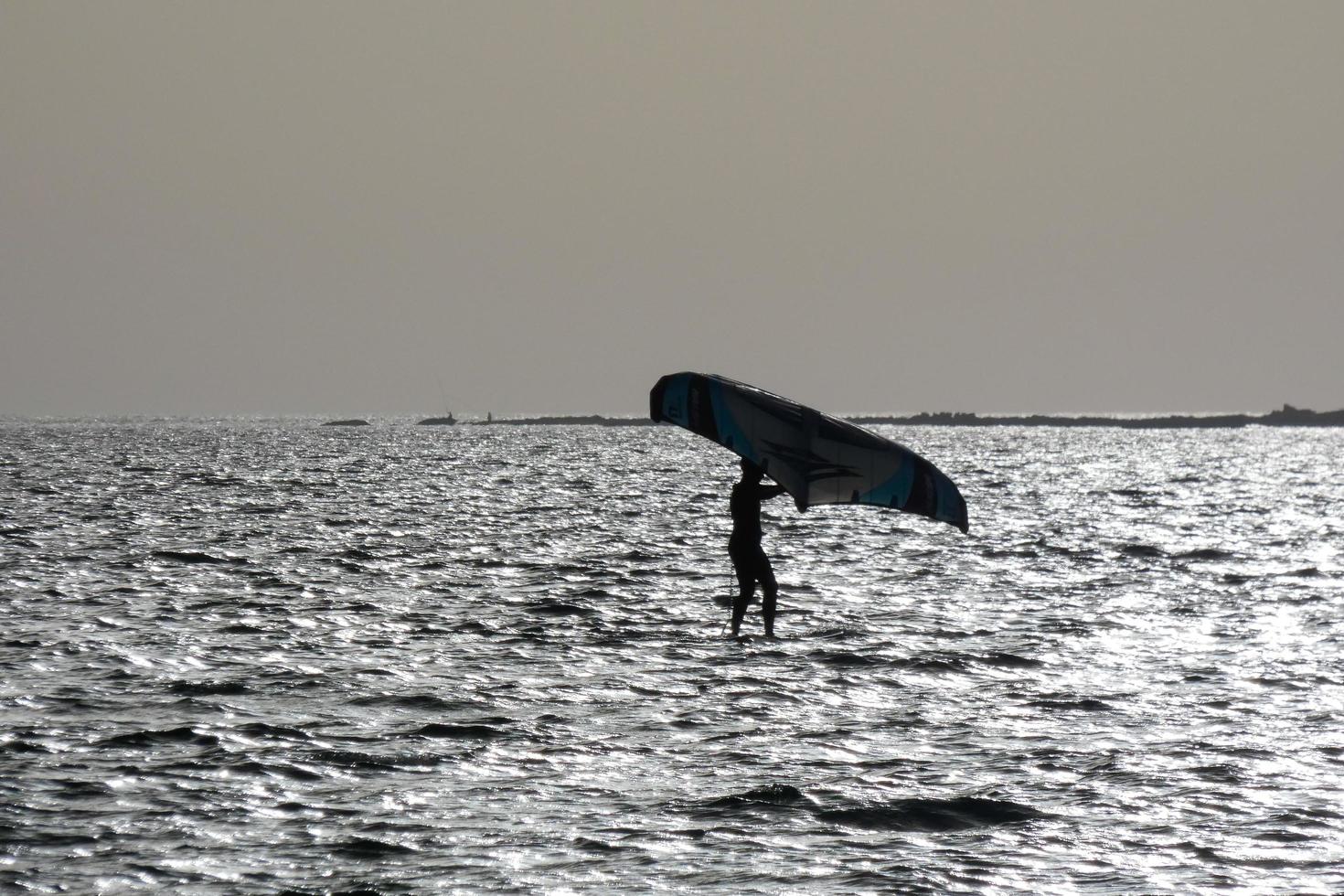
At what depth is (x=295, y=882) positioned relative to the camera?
29.2 ft

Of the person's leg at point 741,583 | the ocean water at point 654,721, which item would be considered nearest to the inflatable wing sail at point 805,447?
the person's leg at point 741,583

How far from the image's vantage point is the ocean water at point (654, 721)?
9562 millimetres

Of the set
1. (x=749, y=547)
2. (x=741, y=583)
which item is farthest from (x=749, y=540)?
(x=741, y=583)

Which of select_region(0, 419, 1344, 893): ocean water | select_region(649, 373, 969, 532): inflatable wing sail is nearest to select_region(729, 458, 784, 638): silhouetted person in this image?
select_region(649, 373, 969, 532): inflatable wing sail

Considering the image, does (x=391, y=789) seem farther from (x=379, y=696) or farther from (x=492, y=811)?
(x=379, y=696)

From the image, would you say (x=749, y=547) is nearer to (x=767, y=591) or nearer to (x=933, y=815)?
(x=767, y=591)

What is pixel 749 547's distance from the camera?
18.5m

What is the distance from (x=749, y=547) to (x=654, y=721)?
4811 mm

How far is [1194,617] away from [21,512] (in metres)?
31.8

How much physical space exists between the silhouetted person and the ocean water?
54cm

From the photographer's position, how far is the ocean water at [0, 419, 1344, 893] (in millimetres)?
9562

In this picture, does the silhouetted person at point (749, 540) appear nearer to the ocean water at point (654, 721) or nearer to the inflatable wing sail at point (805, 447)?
the inflatable wing sail at point (805, 447)

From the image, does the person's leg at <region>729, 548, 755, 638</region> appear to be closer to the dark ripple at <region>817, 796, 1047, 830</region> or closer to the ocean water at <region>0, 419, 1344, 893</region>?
the ocean water at <region>0, 419, 1344, 893</region>

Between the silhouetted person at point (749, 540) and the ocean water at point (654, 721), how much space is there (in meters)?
0.54
